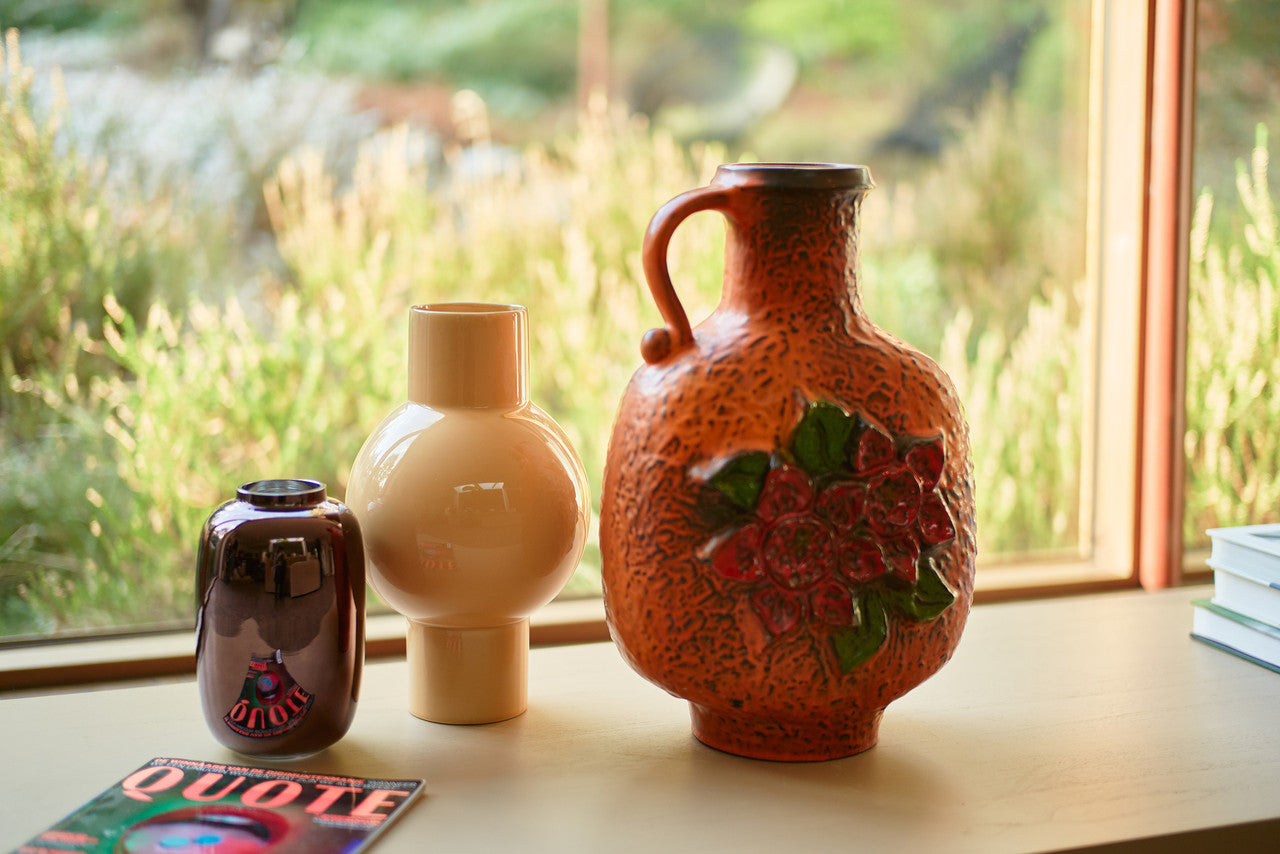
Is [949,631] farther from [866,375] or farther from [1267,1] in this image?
[1267,1]

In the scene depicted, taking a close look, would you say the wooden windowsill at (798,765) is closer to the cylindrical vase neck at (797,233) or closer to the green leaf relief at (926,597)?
the green leaf relief at (926,597)

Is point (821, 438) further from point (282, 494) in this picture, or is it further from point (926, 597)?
point (282, 494)

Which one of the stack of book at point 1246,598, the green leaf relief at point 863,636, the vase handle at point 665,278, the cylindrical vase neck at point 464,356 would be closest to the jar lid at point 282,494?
the cylindrical vase neck at point 464,356

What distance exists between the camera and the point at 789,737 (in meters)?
0.80

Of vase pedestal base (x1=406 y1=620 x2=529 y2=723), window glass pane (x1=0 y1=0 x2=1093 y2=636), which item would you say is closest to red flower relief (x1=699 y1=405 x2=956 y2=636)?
vase pedestal base (x1=406 y1=620 x2=529 y2=723)

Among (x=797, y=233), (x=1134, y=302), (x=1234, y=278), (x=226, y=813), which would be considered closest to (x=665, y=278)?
(x=797, y=233)

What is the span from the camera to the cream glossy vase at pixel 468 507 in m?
0.81

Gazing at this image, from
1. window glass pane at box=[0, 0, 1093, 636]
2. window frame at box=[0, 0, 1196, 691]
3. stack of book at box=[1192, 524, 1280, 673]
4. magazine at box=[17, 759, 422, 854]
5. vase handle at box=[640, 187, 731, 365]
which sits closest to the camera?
magazine at box=[17, 759, 422, 854]

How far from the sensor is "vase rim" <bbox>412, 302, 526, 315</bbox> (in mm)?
850

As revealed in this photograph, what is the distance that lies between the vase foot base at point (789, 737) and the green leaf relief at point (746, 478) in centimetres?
16

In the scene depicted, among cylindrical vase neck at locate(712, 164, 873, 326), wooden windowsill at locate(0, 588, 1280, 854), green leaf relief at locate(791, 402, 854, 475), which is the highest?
cylindrical vase neck at locate(712, 164, 873, 326)

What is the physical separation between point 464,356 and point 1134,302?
2.53 feet

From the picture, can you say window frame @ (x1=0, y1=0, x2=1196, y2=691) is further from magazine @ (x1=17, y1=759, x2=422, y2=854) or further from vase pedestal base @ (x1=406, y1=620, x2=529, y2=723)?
magazine @ (x1=17, y1=759, x2=422, y2=854)

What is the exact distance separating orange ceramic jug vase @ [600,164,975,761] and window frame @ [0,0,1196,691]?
1.36 ft
